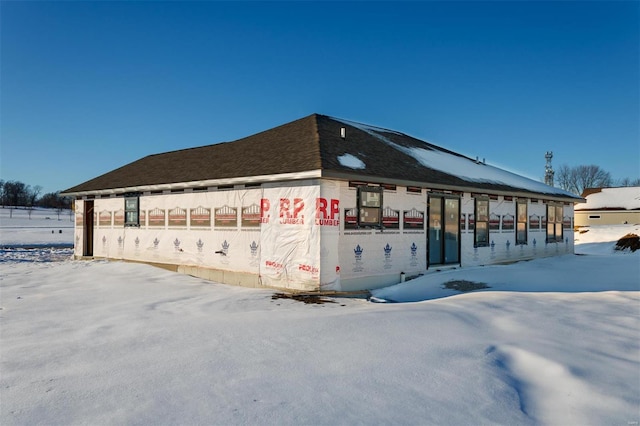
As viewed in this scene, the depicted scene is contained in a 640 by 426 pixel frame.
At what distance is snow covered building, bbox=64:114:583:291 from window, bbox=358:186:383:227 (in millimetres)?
37

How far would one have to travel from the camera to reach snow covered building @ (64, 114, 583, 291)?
1080 centimetres

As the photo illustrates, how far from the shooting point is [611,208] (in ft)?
163

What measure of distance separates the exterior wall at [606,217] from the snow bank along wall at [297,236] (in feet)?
133

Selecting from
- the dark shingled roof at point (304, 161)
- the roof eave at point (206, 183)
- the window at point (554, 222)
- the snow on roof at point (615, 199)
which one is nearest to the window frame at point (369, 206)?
the dark shingled roof at point (304, 161)

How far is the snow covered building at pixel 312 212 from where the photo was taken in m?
10.8

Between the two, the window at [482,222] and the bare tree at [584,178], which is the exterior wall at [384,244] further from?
the bare tree at [584,178]

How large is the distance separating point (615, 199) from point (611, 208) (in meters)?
2.35

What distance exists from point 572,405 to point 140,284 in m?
11.0

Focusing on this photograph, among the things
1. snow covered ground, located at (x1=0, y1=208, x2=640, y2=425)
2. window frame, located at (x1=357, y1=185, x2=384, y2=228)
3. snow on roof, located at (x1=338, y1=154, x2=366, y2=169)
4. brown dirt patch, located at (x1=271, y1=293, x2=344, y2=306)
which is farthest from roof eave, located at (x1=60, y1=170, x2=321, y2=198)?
snow covered ground, located at (x1=0, y1=208, x2=640, y2=425)

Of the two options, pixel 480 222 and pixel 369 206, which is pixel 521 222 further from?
pixel 369 206

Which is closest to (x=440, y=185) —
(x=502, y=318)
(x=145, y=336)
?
(x=502, y=318)

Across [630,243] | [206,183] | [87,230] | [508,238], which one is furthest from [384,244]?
[630,243]

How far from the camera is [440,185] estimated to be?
1288cm

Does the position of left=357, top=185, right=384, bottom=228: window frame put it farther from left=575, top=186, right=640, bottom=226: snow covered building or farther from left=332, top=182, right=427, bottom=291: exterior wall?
left=575, top=186, right=640, bottom=226: snow covered building
